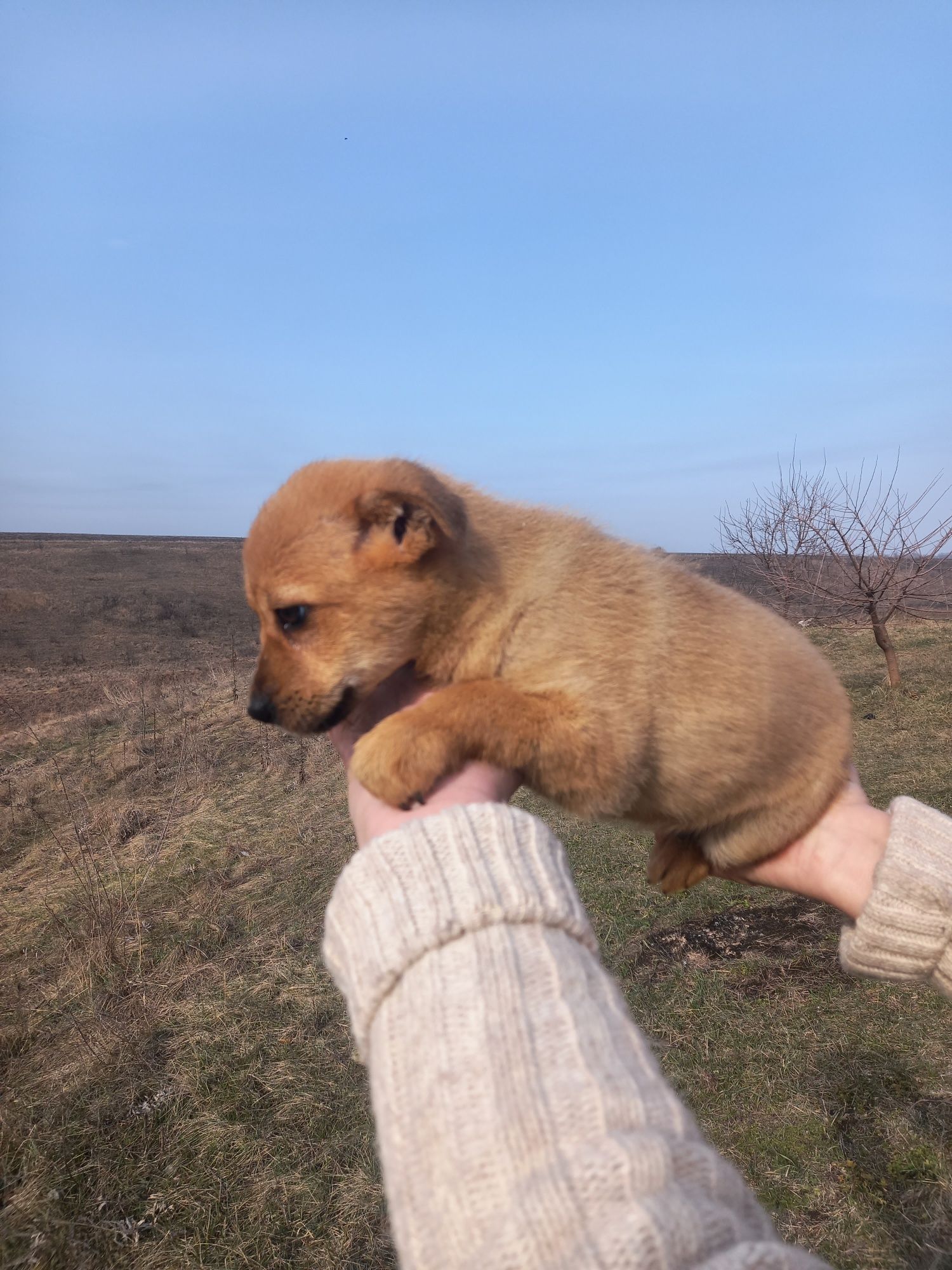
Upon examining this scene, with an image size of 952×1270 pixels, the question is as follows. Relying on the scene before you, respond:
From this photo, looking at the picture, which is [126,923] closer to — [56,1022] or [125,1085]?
[56,1022]

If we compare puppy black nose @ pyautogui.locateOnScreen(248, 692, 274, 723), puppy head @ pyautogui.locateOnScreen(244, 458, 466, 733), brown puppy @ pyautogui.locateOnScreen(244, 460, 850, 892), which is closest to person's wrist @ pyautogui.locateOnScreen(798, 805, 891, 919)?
brown puppy @ pyautogui.locateOnScreen(244, 460, 850, 892)

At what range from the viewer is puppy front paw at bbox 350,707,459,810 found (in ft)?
8.09

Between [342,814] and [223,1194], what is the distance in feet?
22.5

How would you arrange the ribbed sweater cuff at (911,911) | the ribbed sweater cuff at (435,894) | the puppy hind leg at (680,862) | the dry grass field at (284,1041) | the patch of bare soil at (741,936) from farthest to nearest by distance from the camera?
the patch of bare soil at (741,936), the dry grass field at (284,1041), the puppy hind leg at (680,862), the ribbed sweater cuff at (911,911), the ribbed sweater cuff at (435,894)

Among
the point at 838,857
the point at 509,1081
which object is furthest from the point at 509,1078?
the point at 838,857

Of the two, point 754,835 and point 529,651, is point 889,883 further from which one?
point 529,651

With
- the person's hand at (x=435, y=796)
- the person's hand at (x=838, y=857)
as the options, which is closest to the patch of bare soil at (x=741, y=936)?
the person's hand at (x=838, y=857)

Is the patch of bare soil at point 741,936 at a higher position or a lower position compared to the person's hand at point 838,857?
lower

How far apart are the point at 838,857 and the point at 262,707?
2.57 meters

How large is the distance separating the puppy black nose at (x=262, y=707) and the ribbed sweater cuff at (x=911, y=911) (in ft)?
7.99

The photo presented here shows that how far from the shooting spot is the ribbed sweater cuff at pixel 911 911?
285 centimetres

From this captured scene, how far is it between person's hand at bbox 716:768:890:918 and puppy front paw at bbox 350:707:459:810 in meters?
1.95

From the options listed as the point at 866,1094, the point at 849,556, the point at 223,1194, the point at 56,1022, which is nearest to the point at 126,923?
the point at 56,1022

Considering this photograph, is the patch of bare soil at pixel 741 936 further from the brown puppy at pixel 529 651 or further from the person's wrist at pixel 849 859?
the brown puppy at pixel 529 651
